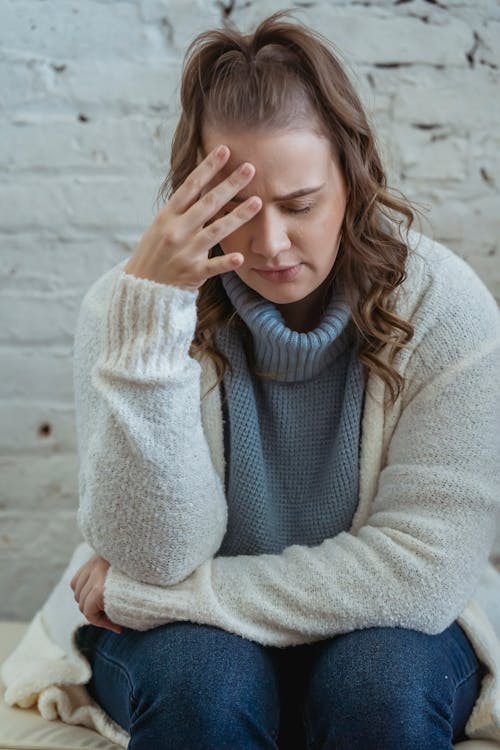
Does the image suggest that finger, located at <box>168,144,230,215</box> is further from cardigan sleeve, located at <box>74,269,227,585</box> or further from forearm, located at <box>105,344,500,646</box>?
forearm, located at <box>105,344,500,646</box>

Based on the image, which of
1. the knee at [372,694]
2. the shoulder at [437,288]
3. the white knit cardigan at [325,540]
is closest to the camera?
the knee at [372,694]

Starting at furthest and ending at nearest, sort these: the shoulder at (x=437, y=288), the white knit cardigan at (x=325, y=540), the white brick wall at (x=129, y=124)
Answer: the white brick wall at (x=129, y=124) < the shoulder at (x=437, y=288) < the white knit cardigan at (x=325, y=540)

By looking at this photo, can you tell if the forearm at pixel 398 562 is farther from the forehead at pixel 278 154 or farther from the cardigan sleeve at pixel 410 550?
the forehead at pixel 278 154

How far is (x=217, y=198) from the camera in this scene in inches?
36.7

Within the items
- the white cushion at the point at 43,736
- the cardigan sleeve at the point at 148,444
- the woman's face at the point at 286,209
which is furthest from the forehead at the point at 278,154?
the white cushion at the point at 43,736

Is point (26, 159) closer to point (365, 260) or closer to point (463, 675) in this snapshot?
point (365, 260)

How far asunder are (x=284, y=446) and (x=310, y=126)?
39 cm

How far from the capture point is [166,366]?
97cm

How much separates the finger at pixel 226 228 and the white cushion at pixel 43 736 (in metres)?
0.55

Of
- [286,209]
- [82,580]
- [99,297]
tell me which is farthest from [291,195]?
[82,580]

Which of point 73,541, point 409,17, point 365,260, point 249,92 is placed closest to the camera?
point 249,92

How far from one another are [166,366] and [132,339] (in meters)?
0.05

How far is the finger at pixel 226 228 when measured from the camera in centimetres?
93

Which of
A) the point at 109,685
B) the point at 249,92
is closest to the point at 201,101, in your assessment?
the point at 249,92
